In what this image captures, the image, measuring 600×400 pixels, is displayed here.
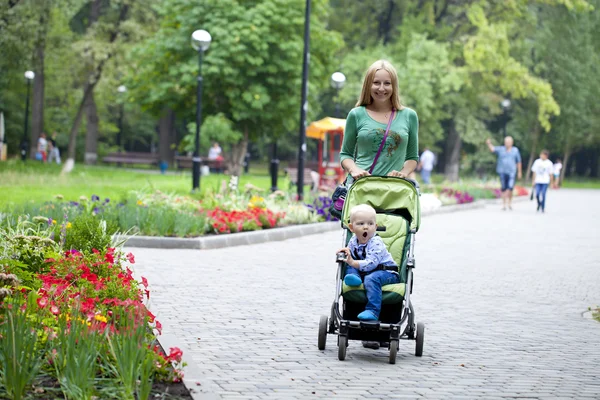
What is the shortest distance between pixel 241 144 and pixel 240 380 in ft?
106

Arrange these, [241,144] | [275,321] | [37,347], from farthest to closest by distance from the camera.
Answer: [241,144] < [275,321] < [37,347]

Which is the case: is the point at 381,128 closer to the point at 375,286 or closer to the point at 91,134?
the point at 375,286

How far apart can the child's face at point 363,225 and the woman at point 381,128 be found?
0.55 m

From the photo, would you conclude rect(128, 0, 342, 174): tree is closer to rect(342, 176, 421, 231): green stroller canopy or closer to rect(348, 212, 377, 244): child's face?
rect(342, 176, 421, 231): green stroller canopy

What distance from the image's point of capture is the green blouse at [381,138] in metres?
7.61

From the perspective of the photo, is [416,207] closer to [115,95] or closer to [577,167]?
[115,95]

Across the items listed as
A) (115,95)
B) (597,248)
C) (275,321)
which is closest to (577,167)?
(115,95)

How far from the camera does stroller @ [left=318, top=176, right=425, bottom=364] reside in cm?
693

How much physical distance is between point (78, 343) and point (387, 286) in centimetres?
239

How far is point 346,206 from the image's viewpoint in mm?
7328

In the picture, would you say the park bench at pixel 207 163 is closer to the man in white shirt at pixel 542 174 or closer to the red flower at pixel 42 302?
the man in white shirt at pixel 542 174

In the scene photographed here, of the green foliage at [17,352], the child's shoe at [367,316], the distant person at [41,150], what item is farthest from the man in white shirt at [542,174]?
the distant person at [41,150]

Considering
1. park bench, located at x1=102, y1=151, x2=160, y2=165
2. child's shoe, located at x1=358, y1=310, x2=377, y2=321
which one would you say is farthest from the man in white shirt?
park bench, located at x1=102, y1=151, x2=160, y2=165

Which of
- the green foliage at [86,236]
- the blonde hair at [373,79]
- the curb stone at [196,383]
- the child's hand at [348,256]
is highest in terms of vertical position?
the blonde hair at [373,79]
